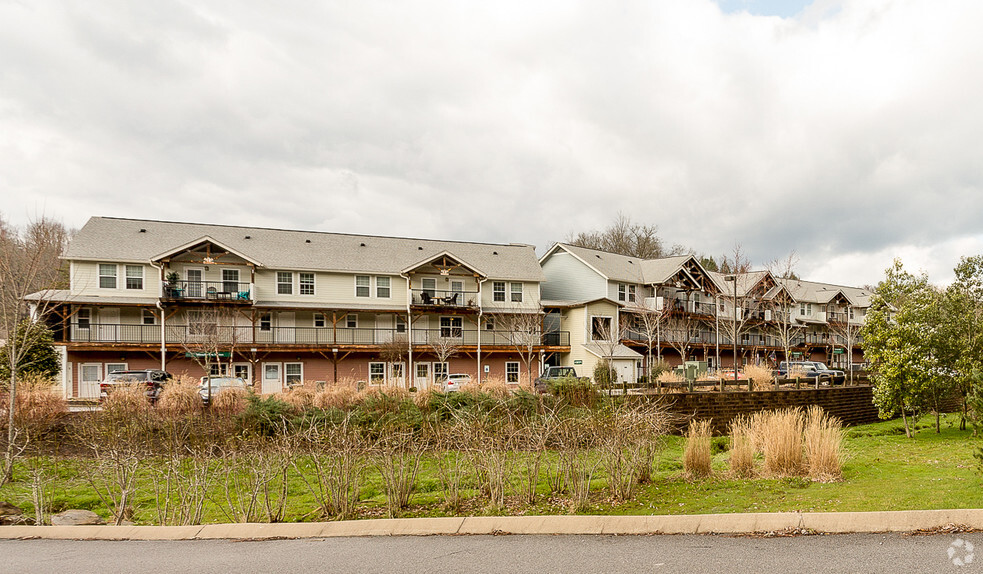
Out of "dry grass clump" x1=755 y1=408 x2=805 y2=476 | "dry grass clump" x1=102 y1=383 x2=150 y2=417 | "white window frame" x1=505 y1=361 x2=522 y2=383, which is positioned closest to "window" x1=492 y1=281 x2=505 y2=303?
"white window frame" x1=505 y1=361 x2=522 y2=383

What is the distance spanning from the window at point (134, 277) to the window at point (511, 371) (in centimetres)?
2119

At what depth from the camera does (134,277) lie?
34.3 m

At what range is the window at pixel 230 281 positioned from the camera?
1378 inches

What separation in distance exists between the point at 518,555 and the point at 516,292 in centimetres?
3475

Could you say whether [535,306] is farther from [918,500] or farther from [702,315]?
[918,500]

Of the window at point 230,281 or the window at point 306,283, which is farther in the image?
the window at point 306,283

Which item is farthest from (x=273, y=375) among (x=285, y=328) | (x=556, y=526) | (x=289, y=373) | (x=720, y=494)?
(x=556, y=526)

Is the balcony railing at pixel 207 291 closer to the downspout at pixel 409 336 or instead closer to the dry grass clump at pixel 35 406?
the downspout at pixel 409 336

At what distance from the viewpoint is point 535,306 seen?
41.1 m

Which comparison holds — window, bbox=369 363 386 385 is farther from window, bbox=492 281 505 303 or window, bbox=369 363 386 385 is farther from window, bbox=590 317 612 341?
window, bbox=590 317 612 341

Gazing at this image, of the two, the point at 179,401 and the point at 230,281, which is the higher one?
the point at 230,281

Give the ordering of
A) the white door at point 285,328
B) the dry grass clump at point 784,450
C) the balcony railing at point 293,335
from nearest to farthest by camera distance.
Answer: the dry grass clump at point 784,450 < the balcony railing at point 293,335 < the white door at point 285,328

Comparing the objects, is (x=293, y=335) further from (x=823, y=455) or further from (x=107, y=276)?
(x=823, y=455)

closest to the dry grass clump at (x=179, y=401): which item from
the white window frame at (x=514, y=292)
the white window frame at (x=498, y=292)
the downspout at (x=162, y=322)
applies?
the downspout at (x=162, y=322)
